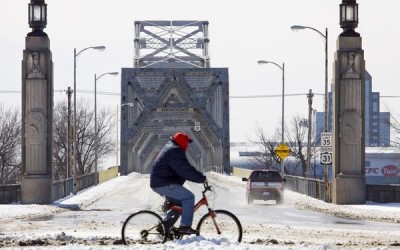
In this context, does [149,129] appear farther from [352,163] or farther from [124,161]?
[352,163]

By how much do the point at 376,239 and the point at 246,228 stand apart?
433cm

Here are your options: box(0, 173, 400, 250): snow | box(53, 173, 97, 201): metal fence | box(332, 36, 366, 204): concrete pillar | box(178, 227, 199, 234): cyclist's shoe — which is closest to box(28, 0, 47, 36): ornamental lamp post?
box(53, 173, 97, 201): metal fence

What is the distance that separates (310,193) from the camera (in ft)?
153

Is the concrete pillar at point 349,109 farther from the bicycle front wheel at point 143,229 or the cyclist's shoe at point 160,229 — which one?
the cyclist's shoe at point 160,229

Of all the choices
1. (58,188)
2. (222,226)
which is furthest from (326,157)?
(222,226)

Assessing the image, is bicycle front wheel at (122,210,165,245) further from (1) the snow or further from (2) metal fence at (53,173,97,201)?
(2) metal fence at (53,173,97,201)

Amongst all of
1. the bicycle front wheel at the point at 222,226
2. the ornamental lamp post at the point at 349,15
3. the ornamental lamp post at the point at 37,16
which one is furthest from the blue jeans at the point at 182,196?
the ornamental lamp post at the point at 37,16

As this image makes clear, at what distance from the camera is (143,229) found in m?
15.5

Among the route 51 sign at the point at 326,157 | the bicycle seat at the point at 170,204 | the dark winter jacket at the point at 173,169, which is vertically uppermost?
the dark winter jacket at the point at 173,169

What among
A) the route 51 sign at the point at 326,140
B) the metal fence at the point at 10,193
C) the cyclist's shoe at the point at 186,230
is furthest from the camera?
the route 51 sign at the point at 326,140

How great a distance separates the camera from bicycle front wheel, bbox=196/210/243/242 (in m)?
15.2

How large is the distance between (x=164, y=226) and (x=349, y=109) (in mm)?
24520

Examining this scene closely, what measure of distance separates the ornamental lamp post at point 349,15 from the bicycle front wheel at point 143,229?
82.4ft

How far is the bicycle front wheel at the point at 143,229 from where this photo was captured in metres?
15.3
